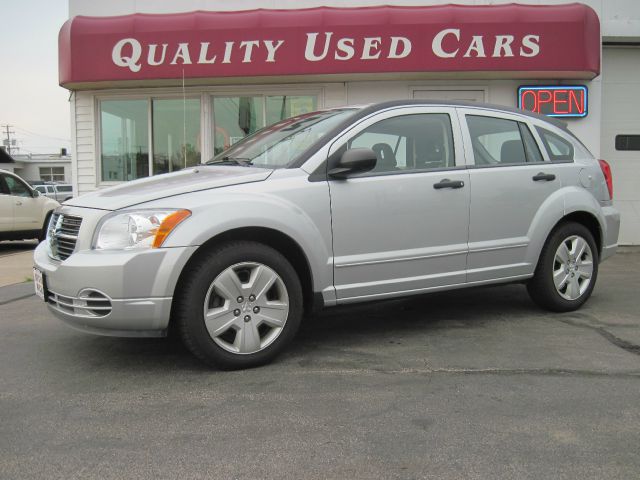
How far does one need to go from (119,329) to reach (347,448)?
1569 millimetres

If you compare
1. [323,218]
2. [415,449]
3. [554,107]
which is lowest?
[415,449]

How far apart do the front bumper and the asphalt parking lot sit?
0.38 metres

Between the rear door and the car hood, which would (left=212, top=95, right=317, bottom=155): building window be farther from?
the car hood

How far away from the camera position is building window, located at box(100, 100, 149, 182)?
10.8m

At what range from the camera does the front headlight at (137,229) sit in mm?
3477

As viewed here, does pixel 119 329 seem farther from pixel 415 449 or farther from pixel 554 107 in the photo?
pixel 554 107

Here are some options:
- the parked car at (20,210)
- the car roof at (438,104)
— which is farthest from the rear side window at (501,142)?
the parked car at (20,210)

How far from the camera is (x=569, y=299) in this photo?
523 centimetres

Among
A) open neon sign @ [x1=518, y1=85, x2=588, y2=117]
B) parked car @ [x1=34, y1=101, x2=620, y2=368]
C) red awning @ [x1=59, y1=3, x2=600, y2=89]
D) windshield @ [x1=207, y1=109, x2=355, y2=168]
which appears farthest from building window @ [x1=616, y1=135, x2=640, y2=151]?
windshield @ [x1=207, y1=109, x2=355, y2=168]

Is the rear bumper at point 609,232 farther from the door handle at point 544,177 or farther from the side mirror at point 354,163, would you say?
the side mirror at point 354,163

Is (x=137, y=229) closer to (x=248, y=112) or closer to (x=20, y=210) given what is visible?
(x=248, y=112)

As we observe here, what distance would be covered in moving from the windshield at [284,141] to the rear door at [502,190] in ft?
3.67

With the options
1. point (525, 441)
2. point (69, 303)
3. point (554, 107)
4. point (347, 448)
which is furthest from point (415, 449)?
point (554, 107)

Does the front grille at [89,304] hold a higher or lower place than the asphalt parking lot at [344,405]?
higher
